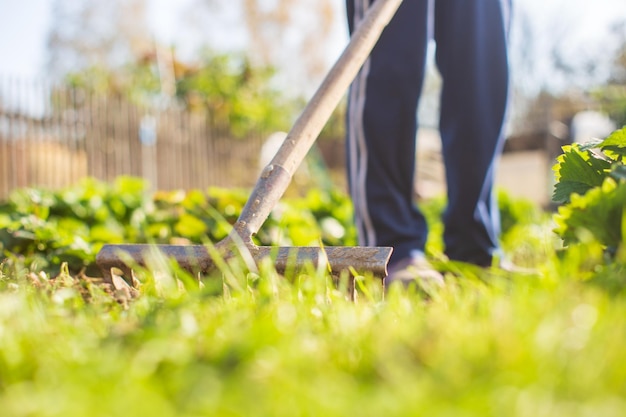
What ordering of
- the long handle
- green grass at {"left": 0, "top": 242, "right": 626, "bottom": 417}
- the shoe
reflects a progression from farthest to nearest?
the shoe → the long handle → green grass at {"left": 0, "top": 242, "right": 626, "bottom": 417}

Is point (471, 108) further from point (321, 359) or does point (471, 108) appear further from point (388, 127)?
point (321, 359)

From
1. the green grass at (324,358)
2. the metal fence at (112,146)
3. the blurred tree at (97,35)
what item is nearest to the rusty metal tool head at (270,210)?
the green grass at (324,358)

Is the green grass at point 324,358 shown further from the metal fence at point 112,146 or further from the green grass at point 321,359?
the metal fence at point 112,146

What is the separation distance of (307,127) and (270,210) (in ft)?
0.93

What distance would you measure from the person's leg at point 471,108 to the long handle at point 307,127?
42cm

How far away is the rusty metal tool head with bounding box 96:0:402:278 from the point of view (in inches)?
54.5

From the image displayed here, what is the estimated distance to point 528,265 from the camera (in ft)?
8.98

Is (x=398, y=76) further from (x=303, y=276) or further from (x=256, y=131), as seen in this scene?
(x=256, y=131)

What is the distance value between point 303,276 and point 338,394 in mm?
772

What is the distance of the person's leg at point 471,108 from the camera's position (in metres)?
2.34

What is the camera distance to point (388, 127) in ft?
7.78


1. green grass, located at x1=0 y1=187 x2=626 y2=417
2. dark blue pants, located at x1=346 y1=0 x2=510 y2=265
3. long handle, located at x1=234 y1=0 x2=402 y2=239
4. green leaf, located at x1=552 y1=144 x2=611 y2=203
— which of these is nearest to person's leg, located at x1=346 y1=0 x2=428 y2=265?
dark blue pants, located at x1=346 y1=0 x2=510 y2=265

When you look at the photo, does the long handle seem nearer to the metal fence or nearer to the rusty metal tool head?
the rusty metal tool head

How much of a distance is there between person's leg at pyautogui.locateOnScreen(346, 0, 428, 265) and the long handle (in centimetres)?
31
